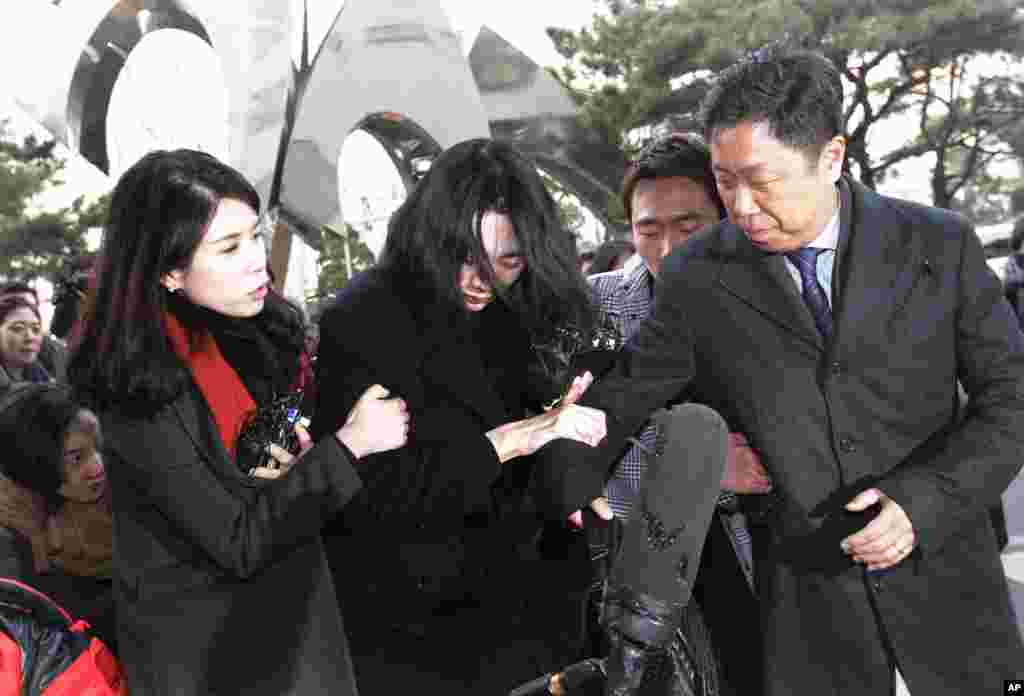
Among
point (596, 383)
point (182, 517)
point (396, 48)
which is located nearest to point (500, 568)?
point (596, 383)

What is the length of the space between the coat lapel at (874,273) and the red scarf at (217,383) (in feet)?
3.50

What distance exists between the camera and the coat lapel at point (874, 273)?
81.1 inches

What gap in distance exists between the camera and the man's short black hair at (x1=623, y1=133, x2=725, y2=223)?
3.03m

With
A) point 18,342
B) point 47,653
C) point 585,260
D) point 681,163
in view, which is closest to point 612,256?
point 18,342

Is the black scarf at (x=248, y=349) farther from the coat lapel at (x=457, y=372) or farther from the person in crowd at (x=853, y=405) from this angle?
the person in crowd at (x=853, y=405)

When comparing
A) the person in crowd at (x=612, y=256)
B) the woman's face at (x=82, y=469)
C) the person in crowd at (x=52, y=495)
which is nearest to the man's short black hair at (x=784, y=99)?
the person in crowd at (x=52, y=495)

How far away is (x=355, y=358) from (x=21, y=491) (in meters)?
1.26

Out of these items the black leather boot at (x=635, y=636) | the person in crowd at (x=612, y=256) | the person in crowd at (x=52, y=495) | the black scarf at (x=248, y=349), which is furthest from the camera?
the person in crowd at (x=612, y=256)

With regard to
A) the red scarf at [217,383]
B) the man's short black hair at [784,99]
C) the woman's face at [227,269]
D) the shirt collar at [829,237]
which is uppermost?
the man's short black hair at [784,99]

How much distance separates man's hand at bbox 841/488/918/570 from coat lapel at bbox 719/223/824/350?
30 cm

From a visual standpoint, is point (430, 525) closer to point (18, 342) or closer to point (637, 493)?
point (637, 493)

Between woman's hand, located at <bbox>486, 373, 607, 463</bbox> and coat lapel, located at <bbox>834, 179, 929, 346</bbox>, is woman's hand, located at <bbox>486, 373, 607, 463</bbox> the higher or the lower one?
the lower one

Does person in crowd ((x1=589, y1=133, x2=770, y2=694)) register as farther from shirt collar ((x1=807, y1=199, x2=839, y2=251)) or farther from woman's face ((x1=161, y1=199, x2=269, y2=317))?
woman's face ((x1=161, y1=199, x2=269, y2=317))

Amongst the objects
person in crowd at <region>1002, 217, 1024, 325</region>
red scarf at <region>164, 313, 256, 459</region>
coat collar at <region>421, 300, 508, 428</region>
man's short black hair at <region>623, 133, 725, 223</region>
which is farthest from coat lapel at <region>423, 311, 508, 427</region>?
person in crowd at <region>1002, 217, 1024, 325</region>
